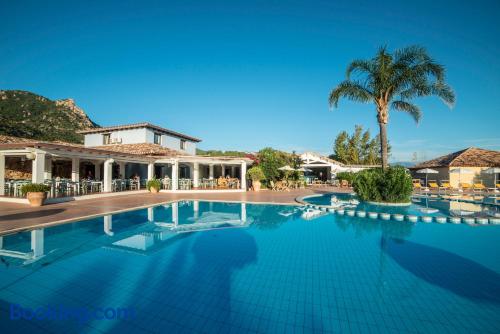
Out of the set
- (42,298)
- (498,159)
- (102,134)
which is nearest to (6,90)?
(102,134)

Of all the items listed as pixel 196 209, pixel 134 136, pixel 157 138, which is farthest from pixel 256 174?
pixel 134 136

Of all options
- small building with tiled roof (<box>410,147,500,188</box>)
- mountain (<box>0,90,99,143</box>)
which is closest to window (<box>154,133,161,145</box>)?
mountain (<box>0,90,99,143</box>)

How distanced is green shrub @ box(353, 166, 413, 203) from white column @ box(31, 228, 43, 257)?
14.4m

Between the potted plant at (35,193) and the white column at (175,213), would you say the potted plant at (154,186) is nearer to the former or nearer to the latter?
the white column at (175,213)

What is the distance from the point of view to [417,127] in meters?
13.6

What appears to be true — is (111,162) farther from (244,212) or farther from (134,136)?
(244,212)

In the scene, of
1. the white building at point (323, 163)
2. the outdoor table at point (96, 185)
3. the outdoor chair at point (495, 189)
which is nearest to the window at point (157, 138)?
the outdoor table at point (96, 185)

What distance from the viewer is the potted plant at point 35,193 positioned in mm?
11062

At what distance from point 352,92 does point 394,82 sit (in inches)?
83.2

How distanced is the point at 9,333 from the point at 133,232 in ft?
16.5

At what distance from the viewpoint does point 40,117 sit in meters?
41.3

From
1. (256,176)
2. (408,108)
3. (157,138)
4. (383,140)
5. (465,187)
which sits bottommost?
(465,187)

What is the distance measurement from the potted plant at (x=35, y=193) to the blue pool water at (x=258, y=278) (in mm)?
4520

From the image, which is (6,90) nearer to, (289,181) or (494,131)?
(289,181)
